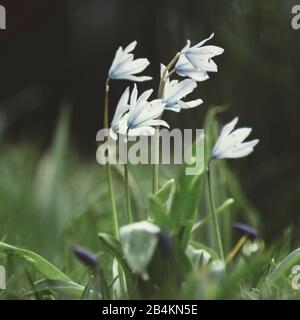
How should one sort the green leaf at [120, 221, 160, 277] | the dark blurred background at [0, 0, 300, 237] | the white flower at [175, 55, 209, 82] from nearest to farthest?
the green leaf at [120, 221, 160, 277], the white flower at [175, 55, 209, 82], the dark blurred background at [0, 0, 300, 237]

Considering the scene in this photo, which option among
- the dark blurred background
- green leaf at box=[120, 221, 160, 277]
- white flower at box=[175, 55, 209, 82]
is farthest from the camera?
the dark blurred background

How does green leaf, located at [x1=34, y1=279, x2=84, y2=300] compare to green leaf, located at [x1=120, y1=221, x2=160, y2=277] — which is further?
green leaf, located at [x1=34, y1=279, x2=84, y2=300]

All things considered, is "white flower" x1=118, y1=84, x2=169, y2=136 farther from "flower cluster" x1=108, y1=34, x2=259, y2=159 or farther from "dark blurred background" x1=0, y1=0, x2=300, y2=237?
"dark blurred background" x1=0, y1=0, x2=300, y2=237

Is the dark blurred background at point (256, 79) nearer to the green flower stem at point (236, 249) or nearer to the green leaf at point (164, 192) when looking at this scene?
the green flower stem at point (236, 249)

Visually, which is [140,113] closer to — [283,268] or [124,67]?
[124,67]

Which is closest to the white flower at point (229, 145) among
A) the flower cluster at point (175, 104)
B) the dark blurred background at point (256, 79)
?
the flower cluster at point (175, 104)

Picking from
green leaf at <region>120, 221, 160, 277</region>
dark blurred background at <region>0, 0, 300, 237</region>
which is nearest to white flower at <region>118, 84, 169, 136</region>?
green leaf at <region>120, 221, 160, 277</region>
